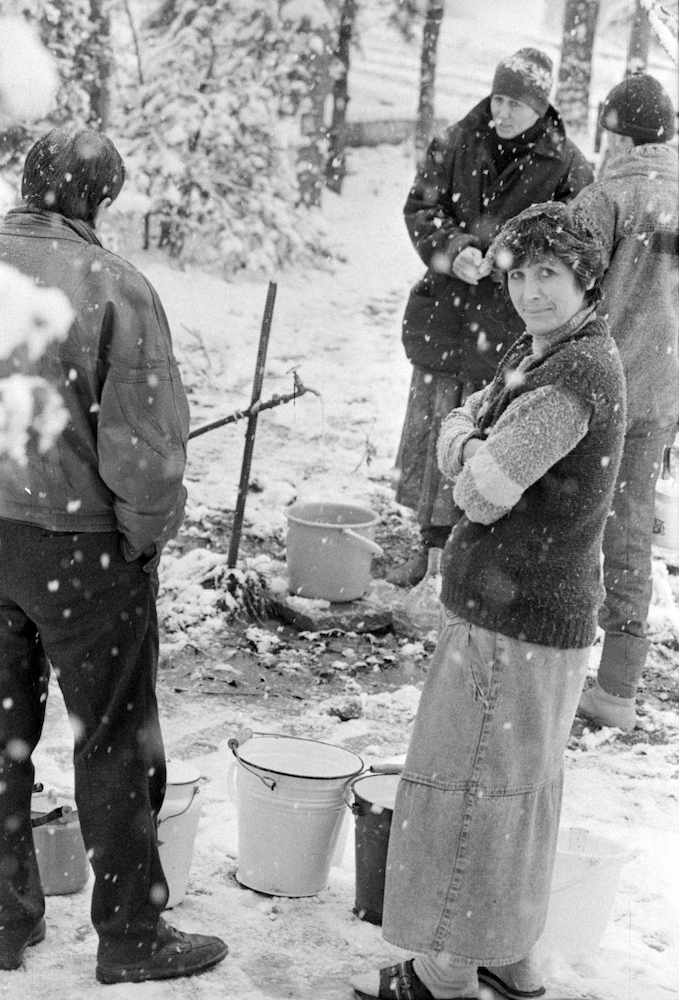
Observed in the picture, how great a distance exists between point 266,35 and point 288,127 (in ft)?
4.38

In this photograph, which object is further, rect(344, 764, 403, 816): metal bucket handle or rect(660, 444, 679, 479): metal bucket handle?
rect(660, 444, 679, 479): metal bucket handle

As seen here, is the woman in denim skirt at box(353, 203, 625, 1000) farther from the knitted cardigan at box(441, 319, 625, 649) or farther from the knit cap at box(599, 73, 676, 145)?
the knit cap at box(599, 73, 676, 145)

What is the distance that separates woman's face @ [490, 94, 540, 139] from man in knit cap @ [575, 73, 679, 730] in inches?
25.7

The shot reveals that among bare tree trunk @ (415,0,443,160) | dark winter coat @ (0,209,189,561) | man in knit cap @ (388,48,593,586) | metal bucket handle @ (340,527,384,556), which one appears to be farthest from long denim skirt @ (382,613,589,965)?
bare tree trunk @ (415,0,443,160)

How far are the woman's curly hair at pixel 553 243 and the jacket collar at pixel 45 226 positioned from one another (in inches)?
39.8

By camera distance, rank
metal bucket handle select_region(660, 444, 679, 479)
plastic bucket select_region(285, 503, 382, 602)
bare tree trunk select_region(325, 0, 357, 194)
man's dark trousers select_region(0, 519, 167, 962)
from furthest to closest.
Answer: bare tree trunk select_region(325, 0, 357, 194)
metal bucket handle select_region(660, 444, 679, 479)
plastic bucket select_region(285, 503, 382, 602)
man's dark trousers select_region(0, 519, 167, 962)

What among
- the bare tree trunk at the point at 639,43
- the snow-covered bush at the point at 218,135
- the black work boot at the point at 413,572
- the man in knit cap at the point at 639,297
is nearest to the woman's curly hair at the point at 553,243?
the man in knit cap at the point at 639,297

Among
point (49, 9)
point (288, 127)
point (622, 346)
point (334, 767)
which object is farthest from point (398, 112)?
point (334, 767)

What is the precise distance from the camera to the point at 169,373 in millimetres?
2973

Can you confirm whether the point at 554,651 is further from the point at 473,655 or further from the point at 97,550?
the point at 97,550

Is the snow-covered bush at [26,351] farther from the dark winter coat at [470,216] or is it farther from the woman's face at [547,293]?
the dark winter coat at [470,216]

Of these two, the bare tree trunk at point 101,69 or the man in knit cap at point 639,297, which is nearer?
the man in knit cap at point 639,297

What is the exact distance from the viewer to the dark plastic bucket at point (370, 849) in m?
3.47

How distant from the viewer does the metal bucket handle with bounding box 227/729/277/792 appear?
11.6ft
